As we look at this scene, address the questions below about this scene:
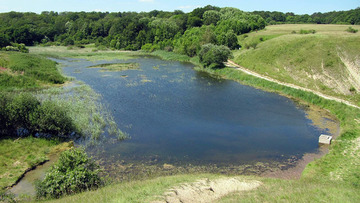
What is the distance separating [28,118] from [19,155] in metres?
4.90

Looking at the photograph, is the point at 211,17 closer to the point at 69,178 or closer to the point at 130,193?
the point at 69,178

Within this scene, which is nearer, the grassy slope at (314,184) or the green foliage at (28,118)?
the grassy slope at (314,184)

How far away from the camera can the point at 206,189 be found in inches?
690

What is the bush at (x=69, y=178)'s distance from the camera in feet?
58.3

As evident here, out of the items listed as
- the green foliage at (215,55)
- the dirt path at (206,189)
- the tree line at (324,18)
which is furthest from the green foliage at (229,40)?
the dirt path at (206,189)

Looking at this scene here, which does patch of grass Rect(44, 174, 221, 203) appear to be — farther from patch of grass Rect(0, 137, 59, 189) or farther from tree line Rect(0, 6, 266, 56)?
tree line Rect(0, 6, 266, 56)

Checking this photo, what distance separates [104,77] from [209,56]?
28005 millimetres

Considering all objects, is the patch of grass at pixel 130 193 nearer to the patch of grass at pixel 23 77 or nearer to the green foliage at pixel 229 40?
the patch of grass at pixel 23 77

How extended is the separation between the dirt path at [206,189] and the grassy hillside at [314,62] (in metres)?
33.8

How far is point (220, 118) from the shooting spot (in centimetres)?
3650

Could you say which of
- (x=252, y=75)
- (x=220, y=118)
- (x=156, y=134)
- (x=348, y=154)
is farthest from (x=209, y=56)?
(x=348, y=154)

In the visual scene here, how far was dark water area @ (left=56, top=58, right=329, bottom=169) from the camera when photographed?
26780mm

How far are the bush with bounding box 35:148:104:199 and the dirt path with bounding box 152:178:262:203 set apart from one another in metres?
6.28

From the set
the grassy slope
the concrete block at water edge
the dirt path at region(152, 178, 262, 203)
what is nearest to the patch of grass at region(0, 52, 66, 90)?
the grassy slope
